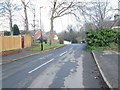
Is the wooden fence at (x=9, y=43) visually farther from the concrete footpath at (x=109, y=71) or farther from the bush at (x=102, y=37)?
the bush at (x=102, y=37)

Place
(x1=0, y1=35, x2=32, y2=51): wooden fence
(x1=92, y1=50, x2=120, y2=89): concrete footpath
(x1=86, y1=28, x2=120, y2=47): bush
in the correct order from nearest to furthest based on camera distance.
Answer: (x1=92, y1=50, x2=120, y2=89): concrete footpath < (x1=0, y1=35, x2=32, y2=51): wooden fence < (x1=86, y1=28, x2=120, y2=47): bush

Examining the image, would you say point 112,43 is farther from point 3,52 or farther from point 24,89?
point 24,89

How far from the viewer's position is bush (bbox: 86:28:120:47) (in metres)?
29.8

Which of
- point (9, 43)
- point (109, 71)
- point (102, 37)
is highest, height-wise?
point (102, 37)

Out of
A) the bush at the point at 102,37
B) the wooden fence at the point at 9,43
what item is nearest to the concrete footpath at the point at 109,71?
the wooden fence at the point at 9,43

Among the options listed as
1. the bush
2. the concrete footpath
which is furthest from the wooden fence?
the bush

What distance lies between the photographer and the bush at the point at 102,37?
2980cm

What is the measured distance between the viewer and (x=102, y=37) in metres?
30.1

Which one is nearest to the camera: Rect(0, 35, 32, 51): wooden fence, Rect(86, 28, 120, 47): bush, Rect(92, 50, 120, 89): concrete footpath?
Rect(92, 50, 120, 89): concrete footpath

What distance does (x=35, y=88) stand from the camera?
7.06 metres

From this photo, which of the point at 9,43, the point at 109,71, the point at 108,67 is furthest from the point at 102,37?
the point at 109,71

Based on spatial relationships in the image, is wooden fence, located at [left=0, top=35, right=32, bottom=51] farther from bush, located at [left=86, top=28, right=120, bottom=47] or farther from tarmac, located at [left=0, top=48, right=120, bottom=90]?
bush, located at [left=86, top=28, right=120, bottom=47]

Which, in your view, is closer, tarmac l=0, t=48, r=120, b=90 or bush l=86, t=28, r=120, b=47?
tarmac l=0, t=48, r=120, b=90

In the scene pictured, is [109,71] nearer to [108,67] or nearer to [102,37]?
[108,67]
